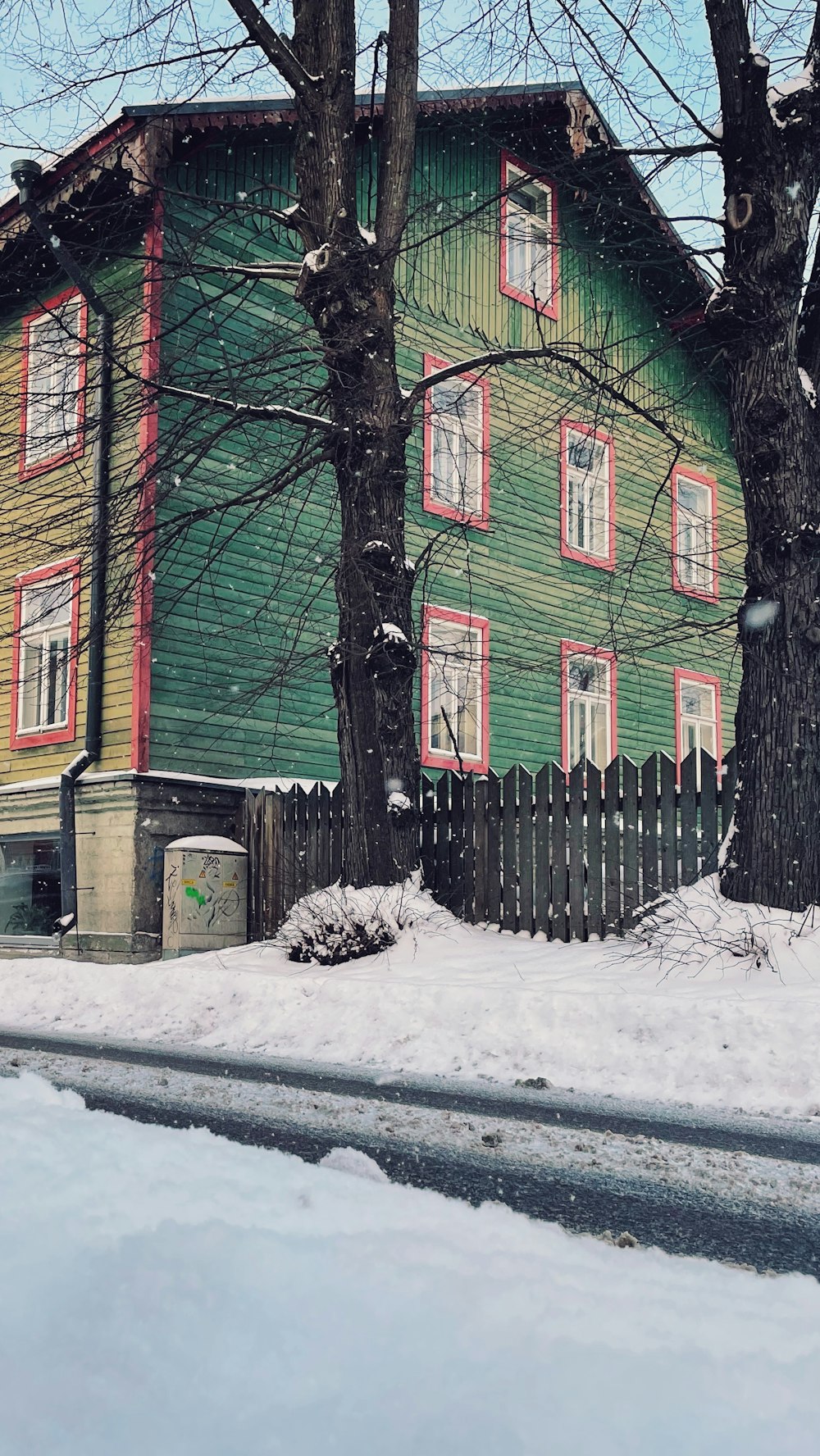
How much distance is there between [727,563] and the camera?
2420cm

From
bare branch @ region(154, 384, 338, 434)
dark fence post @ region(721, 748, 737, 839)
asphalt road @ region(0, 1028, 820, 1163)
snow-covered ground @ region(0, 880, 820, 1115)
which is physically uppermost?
bare branch @ region(154, 384, 338, 434)

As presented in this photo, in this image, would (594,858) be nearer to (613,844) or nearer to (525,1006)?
(613,844)

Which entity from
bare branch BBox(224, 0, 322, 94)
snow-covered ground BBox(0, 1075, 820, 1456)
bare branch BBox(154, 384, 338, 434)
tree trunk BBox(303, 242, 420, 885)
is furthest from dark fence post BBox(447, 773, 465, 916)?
snow-covered ground BBox(0, 1075, 820, 1456)

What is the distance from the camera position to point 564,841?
11.4 m

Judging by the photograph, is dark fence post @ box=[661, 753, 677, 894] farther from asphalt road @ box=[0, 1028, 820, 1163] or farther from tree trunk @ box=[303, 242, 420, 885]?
asphalt road @ box=[0, 1028, 820, 1163]

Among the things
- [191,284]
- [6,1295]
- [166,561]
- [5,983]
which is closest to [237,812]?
Answer: [166,561]

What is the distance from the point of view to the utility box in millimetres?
13555

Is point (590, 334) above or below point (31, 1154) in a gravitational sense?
above

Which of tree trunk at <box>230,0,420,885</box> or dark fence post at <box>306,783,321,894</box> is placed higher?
tree trunk at <box>230,0,420,885</box>

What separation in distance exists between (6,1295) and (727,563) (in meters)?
23.2

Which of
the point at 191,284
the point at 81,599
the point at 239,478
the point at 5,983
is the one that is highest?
the point at 191,284

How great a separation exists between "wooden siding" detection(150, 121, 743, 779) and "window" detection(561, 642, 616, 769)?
11.9 inches

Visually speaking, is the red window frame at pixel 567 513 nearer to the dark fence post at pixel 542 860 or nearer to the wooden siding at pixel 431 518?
the wooden siding at pixel 431 518

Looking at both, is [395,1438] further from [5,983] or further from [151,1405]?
[5,983]
